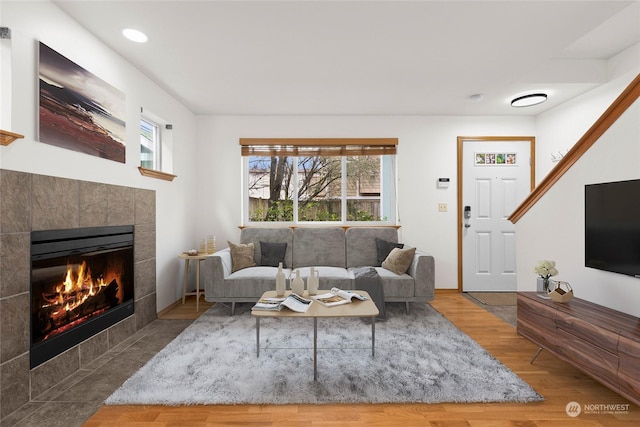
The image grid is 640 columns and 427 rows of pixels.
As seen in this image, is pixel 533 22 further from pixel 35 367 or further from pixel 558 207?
pixel 35 367

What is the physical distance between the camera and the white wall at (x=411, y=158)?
445 centimetres

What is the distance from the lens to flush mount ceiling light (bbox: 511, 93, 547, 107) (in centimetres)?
361

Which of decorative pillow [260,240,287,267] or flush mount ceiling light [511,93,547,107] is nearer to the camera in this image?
flush mount ceiling light [511,93,547,107]

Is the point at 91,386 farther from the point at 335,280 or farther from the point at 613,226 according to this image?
the point at 613,226

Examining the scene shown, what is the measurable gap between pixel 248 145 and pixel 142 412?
11.1ft


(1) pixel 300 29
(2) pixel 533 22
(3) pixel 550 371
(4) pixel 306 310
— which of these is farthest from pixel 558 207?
(1) pixel 300 29

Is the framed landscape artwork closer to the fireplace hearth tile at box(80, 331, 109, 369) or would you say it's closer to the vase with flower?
the fireplace hearth tile at box(80, 331, 109, 369)

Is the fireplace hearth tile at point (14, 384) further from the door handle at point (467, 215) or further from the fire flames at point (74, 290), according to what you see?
the door handle at point (467, 215)

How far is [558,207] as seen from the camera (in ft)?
8.48

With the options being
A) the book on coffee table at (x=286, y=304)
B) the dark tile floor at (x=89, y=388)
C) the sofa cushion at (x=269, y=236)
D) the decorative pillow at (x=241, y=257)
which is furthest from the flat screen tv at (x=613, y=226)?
the dark tile floor at (x=89, y=388)

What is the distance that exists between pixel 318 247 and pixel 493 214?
251 cm

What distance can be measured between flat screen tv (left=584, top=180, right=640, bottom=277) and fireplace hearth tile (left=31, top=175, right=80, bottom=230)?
3.72 meters

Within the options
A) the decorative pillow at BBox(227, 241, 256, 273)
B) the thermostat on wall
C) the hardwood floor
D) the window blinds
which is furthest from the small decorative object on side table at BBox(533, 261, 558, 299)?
the decorative pillow at BBox(227, 241, 256, 273)

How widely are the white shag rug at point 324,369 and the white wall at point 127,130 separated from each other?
132cm
